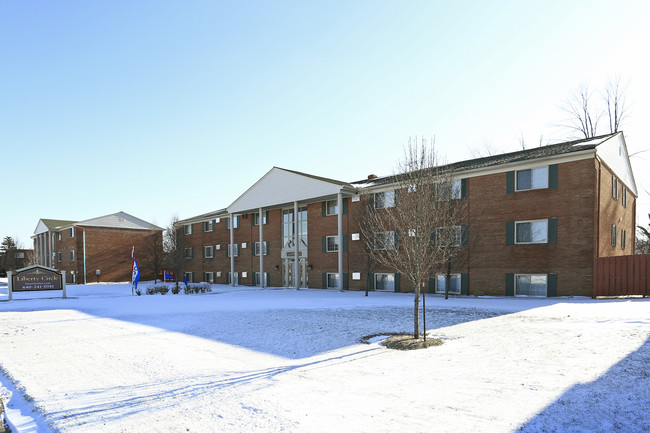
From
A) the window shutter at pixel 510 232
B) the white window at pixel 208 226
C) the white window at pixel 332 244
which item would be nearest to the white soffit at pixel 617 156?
the window shutter at pixel 510 232

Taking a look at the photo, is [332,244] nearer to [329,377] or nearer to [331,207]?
[331,207]

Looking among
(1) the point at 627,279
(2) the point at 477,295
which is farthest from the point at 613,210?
(2) the point at 477,295

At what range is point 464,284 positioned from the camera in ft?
74.7

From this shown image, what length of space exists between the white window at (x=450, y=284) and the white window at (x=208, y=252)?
25.1 metres

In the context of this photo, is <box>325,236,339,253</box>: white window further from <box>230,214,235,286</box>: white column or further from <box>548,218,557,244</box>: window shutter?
<box>548,218,557,244</box>: window shutter

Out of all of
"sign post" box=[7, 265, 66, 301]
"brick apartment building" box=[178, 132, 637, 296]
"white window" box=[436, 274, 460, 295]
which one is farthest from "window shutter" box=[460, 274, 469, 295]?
"sign post" box=[7, 265, 66, 301]

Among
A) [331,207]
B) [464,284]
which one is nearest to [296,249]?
[331,207]

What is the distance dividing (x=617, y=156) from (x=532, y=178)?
22.7ft

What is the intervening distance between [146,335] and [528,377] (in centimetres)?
932

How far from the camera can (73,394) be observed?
6.23 m

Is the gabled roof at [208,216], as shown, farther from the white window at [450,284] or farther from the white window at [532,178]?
the white window at [532,178]

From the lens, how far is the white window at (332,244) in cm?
2930

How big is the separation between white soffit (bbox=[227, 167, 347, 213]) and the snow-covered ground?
1671cm

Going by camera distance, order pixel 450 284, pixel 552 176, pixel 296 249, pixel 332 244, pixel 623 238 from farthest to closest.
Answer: pixel 296 249 < pixel 332 244 < pixel 623 238 < pixel 450 284 < pixel 552 176
